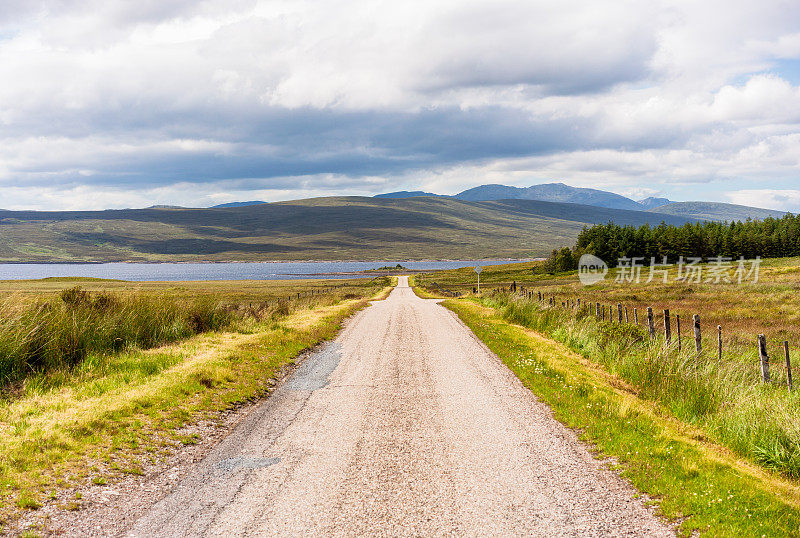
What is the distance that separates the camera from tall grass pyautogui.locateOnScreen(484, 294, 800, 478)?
8.59 meters

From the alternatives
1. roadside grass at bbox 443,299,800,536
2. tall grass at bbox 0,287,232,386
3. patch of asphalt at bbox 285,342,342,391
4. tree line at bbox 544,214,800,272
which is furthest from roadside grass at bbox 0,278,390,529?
tree line at bbox 544,214,800,272

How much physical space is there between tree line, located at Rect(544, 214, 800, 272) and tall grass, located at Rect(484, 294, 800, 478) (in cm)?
11090

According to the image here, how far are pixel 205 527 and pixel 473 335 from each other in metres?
17.8

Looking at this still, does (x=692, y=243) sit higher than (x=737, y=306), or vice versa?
(x=692, y=243)

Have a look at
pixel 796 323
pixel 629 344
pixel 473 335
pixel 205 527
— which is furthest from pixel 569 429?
pixel 796 323

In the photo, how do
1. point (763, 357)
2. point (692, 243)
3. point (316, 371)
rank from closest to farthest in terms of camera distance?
1. point (763, 357)
2. point (316, 371)
3. point (692, 243)

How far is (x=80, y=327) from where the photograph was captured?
14922mm

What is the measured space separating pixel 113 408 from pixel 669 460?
9611 millimetres

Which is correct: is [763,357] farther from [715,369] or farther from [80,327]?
[80,327]

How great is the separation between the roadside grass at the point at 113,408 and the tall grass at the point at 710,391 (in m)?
9.38

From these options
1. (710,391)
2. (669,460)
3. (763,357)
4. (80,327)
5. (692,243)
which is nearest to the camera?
(669,460)

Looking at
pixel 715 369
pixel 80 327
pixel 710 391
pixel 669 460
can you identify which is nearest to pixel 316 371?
pixel 80 327

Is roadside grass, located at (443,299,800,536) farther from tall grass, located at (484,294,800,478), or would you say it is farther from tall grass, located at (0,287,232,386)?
tall grass, located at (0,287,232,386)

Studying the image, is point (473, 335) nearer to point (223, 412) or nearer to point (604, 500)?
point (223, 412)
